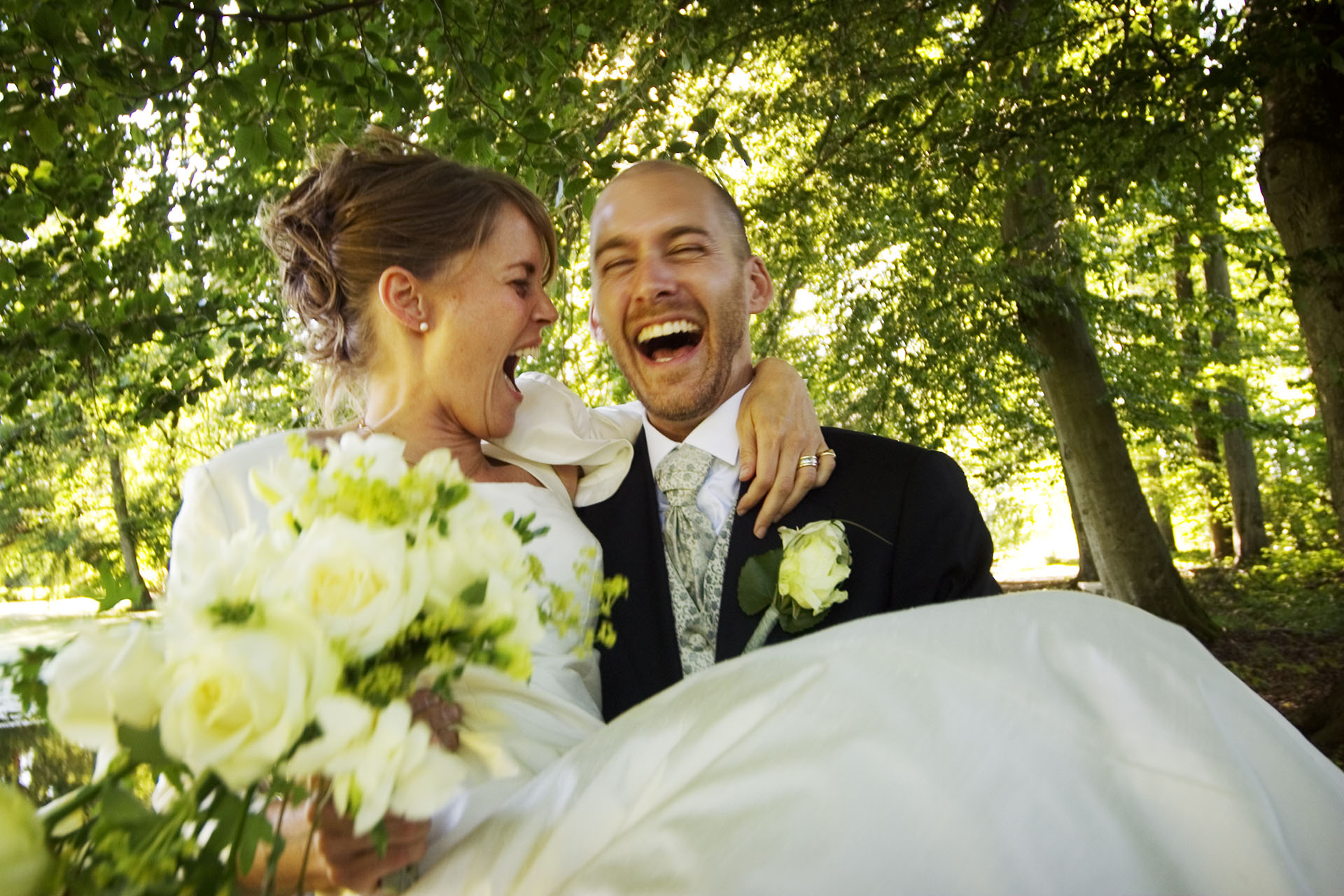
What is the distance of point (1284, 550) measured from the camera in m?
13.9

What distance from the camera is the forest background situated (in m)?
4.11

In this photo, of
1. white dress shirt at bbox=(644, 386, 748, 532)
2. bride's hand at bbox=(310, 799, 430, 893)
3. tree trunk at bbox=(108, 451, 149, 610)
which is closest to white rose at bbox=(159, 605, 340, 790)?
bride's hand at bbox=(310, 799, 430, 893)

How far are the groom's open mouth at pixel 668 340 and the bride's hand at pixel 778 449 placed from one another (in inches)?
9.5

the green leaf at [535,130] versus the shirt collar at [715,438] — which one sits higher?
the green leaf at [535,130]

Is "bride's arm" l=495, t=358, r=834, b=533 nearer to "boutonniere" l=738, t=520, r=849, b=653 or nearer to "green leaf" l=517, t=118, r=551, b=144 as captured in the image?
"boutonniere" l=738, t=520, r=849, b=653

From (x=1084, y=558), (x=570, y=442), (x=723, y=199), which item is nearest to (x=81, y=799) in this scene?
(x=570, y=442)

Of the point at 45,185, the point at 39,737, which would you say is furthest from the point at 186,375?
the point at 39,737

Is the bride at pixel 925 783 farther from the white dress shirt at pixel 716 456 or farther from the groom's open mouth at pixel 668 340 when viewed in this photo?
the groom's open mouth at pixel 668 340

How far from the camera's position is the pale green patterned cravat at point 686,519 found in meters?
2.81

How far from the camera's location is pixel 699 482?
2.93 metres

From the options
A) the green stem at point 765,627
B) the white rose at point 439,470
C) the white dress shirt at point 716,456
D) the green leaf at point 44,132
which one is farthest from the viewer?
the green leaf at point 44,132

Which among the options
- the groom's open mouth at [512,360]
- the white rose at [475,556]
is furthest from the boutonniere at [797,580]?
the white rose at [475,556]

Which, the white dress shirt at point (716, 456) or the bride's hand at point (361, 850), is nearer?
the bride's hand at point (361, 850)

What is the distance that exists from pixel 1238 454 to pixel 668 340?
1298 centimetres
